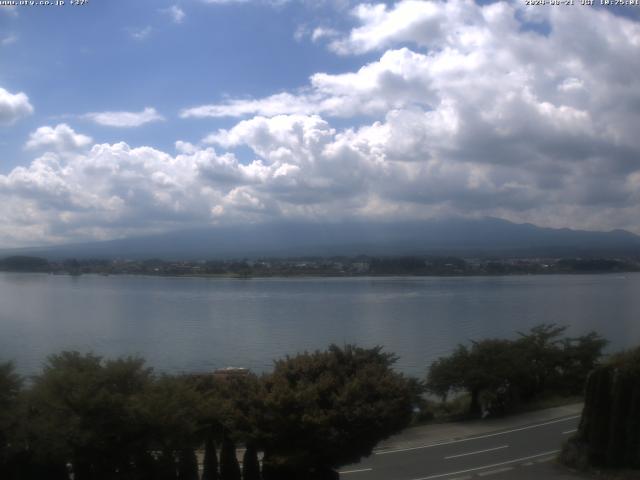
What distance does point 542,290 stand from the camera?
3036 inches

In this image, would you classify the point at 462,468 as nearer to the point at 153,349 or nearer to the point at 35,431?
the point at 35,431

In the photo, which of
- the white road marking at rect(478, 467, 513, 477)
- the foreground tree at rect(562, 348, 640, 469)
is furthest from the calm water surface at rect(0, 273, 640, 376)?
the foreground tree at rect(562, 348, 640, 469)

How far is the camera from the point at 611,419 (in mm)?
12914

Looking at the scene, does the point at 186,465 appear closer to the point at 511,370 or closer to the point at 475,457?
the point at 475,457

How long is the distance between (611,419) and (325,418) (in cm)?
599

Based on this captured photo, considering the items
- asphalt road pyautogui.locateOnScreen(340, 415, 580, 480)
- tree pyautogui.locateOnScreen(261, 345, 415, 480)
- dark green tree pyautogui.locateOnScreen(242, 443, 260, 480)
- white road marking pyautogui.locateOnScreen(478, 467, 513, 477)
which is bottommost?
asphalt road pyautogui.locateOnScreen(340, 415, 580, 480)

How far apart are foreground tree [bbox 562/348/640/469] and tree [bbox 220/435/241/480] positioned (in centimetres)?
670

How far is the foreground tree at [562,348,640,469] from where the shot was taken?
12555 millimetres

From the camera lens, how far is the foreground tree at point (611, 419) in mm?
12555

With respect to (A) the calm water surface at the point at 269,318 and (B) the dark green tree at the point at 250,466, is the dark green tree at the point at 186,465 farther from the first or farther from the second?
(A) the calm water surface at the point at 269,318

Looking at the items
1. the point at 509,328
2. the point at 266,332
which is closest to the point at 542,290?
the point at 509,328

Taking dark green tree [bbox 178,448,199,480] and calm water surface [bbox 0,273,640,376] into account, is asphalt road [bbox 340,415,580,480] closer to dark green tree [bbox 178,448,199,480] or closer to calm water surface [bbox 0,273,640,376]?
dark green tree [bbox 178,448,199,480]

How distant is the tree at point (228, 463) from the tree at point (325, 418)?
51 cm

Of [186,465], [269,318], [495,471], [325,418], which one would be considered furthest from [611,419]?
[269,318]
